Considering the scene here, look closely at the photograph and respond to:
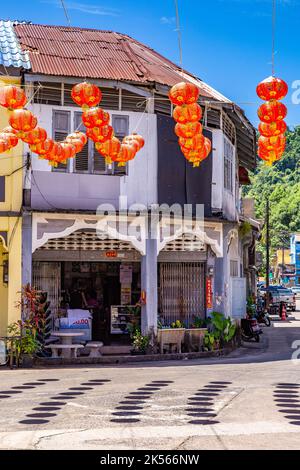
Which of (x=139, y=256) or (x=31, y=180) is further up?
(x=31, y=180)

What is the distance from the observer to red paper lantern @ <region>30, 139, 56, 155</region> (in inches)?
689

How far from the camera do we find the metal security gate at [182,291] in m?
24.0

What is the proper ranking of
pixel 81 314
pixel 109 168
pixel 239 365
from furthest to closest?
pixel 81 314, pixel 109 168, pixel 239 365

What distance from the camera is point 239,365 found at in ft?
67.5

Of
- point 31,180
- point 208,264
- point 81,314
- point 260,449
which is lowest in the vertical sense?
point 260,449

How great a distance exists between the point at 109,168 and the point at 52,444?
1280 cm

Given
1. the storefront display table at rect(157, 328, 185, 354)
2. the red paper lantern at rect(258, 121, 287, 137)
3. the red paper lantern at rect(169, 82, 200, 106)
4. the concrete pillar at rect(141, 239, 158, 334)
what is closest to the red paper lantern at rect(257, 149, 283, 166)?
the red paper lantern at rect(258, 121, 287, 137)

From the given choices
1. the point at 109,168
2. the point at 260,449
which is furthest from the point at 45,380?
the point at 260,449

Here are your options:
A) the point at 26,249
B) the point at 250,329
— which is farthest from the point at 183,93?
the point at 250,329

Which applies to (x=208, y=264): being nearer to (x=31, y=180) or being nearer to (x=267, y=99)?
(x=31, y=180)

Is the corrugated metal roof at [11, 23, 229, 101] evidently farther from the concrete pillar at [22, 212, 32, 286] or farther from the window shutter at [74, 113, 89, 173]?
the concrete pillar at [22, 212, 32, 286]

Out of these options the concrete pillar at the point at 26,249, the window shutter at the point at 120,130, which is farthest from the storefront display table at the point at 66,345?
the window shutter at the point at 120,130

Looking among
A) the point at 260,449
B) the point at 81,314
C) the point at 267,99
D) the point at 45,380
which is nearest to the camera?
the point at 260,449

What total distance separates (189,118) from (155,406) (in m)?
6.03
